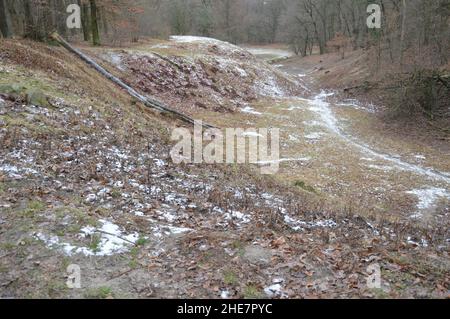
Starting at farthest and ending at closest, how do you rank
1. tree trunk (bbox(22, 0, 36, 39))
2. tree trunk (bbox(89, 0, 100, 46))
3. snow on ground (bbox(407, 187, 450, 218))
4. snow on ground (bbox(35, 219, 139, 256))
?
1. tree trunk (bbox(89, 0, 100, 46))
2. tree trunk (bbox(22, 0, 36, 39))
3. snow on ground (bbox(407, 187, 450, 218))
4. snow on ground (bbox(35, 219, 139, 256))

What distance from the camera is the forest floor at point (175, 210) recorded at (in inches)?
222

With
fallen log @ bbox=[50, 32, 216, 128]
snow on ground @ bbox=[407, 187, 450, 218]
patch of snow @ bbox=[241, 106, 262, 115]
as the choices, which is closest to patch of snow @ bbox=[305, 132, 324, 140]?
patch of snow @ bbox=[241, 106, 262, 115]

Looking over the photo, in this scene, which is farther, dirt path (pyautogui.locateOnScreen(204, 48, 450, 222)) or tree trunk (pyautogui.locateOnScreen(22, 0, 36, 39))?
tree trunk (pyautogui.locateOnScreen(22, 0, 36, 39))

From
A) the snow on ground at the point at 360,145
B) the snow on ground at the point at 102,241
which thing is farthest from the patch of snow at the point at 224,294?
the snow on ground at the point at 360,145

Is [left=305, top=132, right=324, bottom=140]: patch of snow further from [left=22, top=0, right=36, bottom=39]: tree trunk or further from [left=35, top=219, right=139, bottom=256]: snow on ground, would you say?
[left=35, top=219, right=139, bottom=256]: snow on ground

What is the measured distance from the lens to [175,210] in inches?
316

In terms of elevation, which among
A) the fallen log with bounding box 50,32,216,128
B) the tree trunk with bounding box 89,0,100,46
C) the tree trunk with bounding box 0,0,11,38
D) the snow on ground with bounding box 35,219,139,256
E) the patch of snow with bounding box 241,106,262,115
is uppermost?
the tree trunk with bounding box 89,0,100,46

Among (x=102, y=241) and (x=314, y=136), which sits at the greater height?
(x=102, y=241)

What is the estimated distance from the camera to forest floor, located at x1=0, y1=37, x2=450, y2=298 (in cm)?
563

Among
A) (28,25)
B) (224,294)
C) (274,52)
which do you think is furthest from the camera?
(274,52)

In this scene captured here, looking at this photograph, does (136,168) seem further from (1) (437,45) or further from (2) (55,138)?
(1) (437,45)

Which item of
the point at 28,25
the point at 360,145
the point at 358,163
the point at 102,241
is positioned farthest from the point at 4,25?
the point at 360,145

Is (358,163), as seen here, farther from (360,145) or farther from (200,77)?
(200,77)

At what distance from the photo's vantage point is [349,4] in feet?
181
